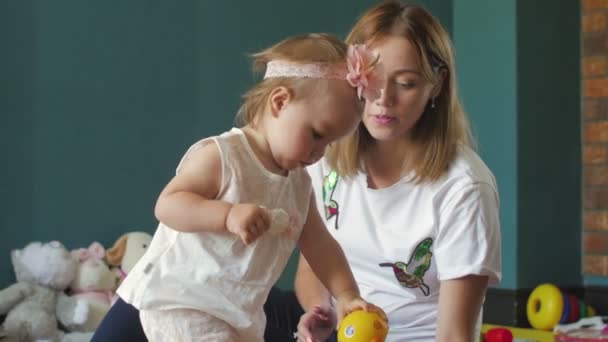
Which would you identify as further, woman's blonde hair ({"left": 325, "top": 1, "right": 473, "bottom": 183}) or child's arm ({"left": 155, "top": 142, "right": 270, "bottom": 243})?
woman's blonde hair ({"left": 325, "top": 1, "right": 473, "bottom": 183})

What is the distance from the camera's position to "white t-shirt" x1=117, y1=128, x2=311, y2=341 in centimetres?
132

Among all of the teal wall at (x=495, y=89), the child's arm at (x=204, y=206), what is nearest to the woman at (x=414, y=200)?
the child's arm at (x=204, y=206)

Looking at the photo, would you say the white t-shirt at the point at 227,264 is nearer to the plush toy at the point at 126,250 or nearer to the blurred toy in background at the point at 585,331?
the plush toy at the point at 126,250

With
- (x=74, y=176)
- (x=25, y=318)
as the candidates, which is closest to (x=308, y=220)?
(x=25, y=318)

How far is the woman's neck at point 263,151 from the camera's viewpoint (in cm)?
138

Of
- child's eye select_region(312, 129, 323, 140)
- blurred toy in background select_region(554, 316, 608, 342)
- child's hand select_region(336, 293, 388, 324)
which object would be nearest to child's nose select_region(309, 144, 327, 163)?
child's eye select_region(312, 129, 323, 140)

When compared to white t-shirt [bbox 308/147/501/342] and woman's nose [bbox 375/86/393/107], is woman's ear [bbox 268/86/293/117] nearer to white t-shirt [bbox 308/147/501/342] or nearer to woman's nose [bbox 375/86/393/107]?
woman's nose [bbox 375/86/393/107]

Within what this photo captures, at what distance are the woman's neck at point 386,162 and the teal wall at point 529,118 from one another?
5.71 feet

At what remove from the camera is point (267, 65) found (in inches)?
55.7

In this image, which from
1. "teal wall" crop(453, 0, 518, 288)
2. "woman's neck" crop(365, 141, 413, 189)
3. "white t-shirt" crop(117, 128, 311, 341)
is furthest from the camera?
"teal wall" crop(453, 0, 518, 288)

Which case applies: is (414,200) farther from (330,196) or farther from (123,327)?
(123,327)

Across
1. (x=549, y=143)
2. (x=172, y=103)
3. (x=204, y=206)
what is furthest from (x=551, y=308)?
(x=204, y=206)

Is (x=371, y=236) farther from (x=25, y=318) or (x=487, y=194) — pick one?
(x=25, y=318)

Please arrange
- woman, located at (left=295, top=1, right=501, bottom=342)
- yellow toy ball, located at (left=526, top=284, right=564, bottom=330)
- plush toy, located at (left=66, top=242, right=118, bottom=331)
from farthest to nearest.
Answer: yellow toy ball, located at (left=526, top=284, right=564, bottom=330), plush toy, located at (left=66, top=242, right=118, bottom=331), woman, located at (left=295, top=1, right=501, bottom=342)
